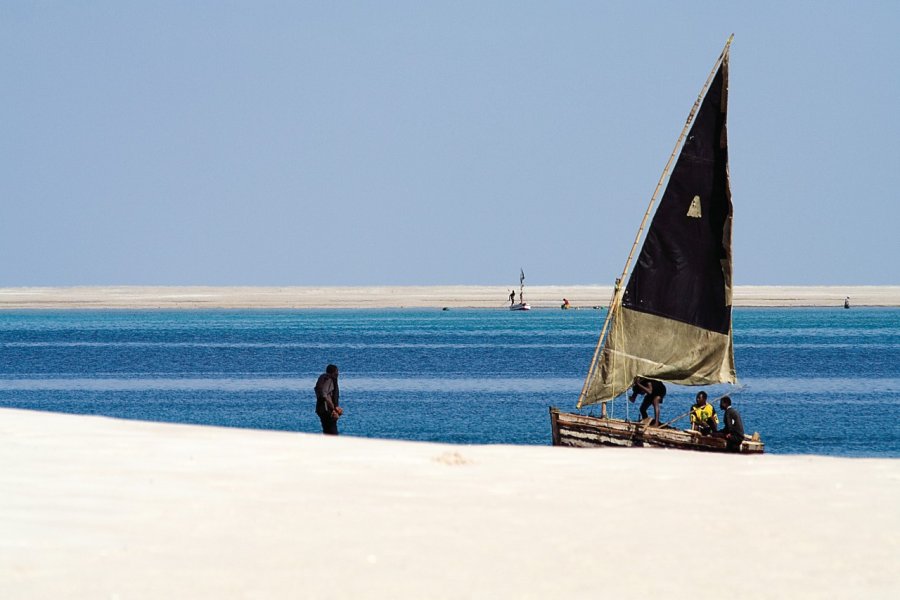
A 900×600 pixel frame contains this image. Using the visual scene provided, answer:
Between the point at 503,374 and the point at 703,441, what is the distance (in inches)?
1560

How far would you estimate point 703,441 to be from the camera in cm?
2341

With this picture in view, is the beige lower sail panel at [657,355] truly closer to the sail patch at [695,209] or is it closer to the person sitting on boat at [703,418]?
the person sitting on boat at [703,418]

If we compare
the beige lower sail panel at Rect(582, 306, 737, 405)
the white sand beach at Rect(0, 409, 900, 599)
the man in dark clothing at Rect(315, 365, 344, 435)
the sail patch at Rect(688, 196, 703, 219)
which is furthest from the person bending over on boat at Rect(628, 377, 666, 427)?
the white sand beach at Rect(0, 409, 900, 599)

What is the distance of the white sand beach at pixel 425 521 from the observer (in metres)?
8.45

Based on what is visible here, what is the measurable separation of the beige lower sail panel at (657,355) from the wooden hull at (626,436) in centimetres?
186

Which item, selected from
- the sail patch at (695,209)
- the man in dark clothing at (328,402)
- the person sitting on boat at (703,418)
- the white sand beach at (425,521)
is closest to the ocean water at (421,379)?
the person sitting on boat at (703,418)

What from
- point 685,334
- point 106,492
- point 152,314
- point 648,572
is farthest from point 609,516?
point 152,314

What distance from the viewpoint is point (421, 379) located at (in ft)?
195

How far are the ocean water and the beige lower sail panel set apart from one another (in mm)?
998

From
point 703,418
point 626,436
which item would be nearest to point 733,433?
point 703,418

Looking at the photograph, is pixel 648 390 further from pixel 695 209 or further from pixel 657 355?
pixel 695 209

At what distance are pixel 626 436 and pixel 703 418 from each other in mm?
1598

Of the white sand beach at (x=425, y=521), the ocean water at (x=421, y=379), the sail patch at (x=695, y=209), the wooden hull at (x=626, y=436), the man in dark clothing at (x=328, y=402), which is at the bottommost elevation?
the ocean water at (x=421, y=379)

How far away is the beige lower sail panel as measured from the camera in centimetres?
2625
